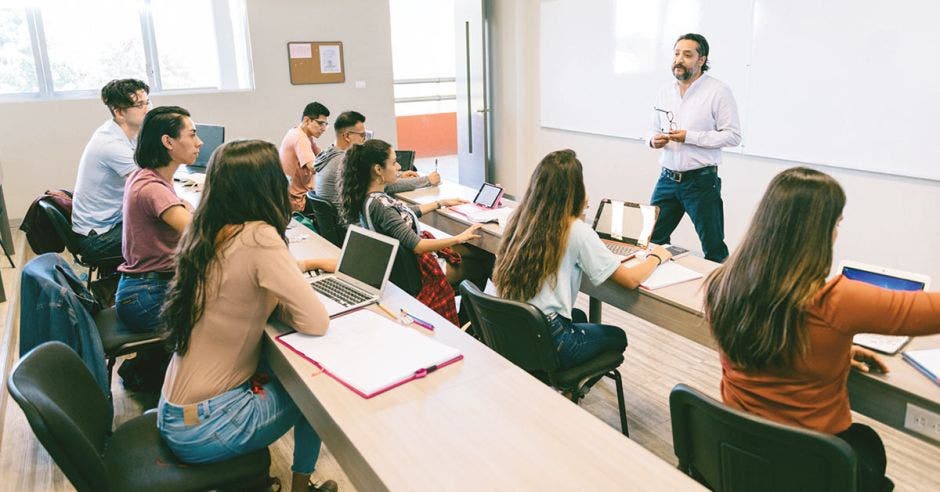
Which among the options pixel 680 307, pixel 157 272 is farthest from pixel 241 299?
pixel 680 307

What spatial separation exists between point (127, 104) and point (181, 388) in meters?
2.28

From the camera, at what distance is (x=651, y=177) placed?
521 cm

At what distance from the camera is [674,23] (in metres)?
4.73

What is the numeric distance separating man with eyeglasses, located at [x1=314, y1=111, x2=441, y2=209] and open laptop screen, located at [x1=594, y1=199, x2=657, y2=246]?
1.32 meters

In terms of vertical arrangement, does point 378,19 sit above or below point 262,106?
above

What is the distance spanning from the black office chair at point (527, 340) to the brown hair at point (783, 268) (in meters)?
0.61

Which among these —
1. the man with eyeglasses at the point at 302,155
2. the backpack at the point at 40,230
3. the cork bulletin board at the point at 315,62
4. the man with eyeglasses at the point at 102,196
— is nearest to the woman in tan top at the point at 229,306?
the man with eyeglasses at the point at 102,196

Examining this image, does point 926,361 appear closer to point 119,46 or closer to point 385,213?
point 385,213

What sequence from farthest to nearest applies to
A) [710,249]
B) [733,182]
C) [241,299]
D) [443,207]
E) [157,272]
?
[733,182]
[710,249]
[443,207]
[157,272]
[241,299]

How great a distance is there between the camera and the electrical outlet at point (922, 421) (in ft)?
4.99

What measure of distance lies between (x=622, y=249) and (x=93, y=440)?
188cm

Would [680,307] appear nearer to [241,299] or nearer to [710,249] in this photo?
[241,299]

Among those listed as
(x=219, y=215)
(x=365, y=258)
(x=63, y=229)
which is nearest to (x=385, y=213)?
(x=365, y=258)

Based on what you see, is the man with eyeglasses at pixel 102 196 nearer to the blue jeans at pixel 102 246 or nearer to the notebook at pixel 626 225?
the blue jeans at pixel 102 246
